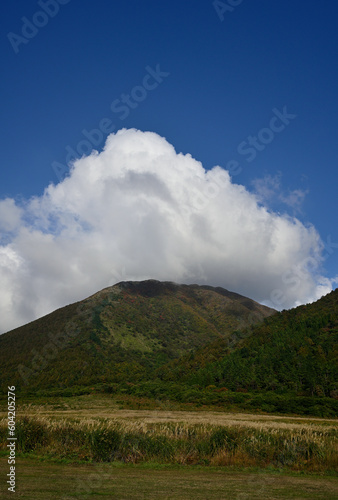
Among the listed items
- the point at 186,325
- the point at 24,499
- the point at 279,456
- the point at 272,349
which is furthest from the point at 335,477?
the point at 186,325

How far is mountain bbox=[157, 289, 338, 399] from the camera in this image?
7494cm

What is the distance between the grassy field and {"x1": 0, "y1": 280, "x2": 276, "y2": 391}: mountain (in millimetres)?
102508

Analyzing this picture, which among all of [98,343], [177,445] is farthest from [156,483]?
[98,343]

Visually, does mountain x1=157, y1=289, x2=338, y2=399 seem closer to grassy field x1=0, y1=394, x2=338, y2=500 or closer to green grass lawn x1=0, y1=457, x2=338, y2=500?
grassy field x1=0, y1=394, x2=338, y2=500

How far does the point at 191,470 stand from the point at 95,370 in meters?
121

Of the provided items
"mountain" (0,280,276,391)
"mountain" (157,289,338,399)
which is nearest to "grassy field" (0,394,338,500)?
"mountain" (157,289,338,399)

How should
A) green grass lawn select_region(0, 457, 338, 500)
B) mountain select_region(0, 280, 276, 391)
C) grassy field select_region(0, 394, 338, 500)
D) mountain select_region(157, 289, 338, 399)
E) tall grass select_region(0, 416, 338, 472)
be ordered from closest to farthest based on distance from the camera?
1. green grass lawn select_region(0, 457, 338, 500)
2. grassy field select_region(0, 394, 338, 500)
3. tall grass select_region(0, 416, 338, 472)
4. mountain select_region(157, 289, 338, 399)
5. mountain select_region(0, 280, 276, 391)

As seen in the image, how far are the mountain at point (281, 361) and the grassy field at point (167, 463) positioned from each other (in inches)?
2416

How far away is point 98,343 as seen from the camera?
14238 cm

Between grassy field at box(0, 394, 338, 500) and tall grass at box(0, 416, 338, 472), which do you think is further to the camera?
tall grass at box(0, 416, 338, 472)

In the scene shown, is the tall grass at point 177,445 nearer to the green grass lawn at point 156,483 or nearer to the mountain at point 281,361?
the green grass lawn at point 156,483

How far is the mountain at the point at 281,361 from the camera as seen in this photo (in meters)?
74.9

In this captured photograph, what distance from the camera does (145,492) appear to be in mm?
9461

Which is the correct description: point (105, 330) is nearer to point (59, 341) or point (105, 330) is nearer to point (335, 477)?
point (59, 341)
